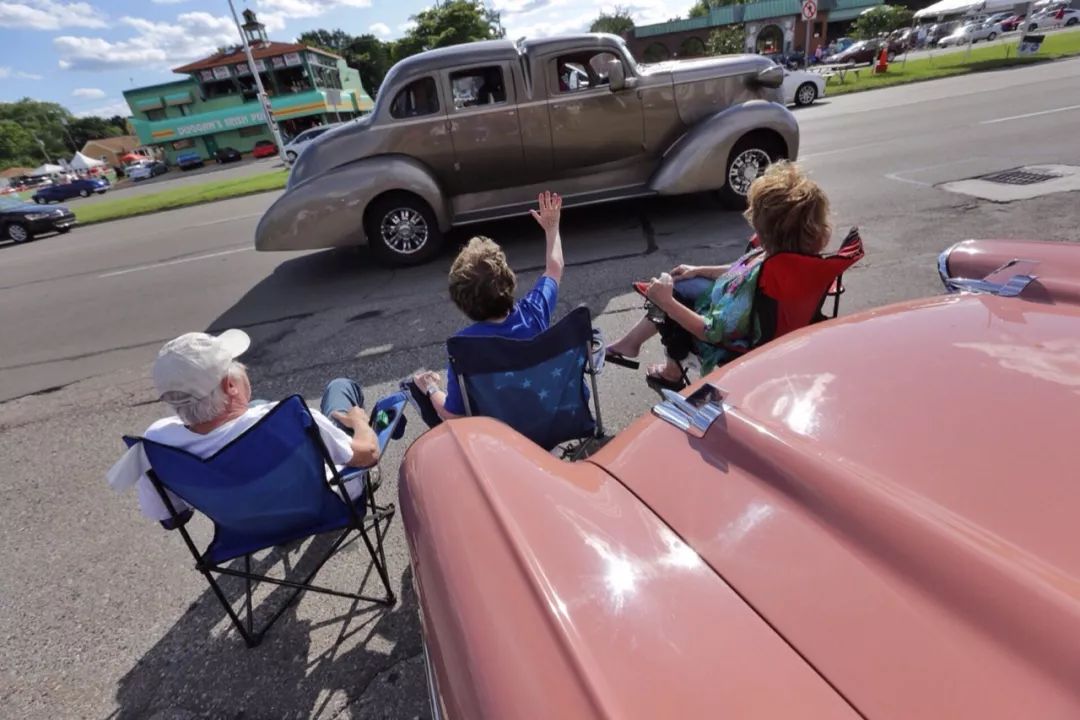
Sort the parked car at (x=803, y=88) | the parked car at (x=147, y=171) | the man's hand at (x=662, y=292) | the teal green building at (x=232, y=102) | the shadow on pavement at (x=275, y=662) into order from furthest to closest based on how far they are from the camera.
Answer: the teal green building at (x=232, y=102) → the parked car at (x=147, y=171) → the parked car at (x=803, y=88) → the man's hand at (x=662, y=292) → the shadow on pavement at (x=275, y=662)

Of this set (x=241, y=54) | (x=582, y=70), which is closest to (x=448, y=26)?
(x=241, y=54)

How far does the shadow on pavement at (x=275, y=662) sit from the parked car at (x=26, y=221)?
17574mm

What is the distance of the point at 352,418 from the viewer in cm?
247

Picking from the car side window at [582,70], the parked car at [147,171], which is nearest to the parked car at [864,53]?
the car side window at [582,70]

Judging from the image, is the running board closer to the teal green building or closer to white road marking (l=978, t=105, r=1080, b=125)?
white road marking (l=978, t=105, r=1080, b=125)

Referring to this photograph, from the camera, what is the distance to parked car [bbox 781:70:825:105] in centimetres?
1725

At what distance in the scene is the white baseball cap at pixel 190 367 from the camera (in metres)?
1.93

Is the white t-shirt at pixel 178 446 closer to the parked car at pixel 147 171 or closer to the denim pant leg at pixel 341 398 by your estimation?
the denim pant leg at pixel 341 398

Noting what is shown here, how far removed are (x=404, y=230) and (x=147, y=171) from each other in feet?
175

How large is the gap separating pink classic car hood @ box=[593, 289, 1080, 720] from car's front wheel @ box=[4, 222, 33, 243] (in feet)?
63.6

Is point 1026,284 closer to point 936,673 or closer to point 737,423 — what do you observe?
point 737,423

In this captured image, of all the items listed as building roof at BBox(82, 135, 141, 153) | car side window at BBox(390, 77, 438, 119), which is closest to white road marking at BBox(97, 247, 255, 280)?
car side window at BBox(390, 77, 438, 119)

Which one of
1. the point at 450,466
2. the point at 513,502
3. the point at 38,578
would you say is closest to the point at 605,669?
the point at 513,502

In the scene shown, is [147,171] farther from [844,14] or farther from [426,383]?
[844,14]
